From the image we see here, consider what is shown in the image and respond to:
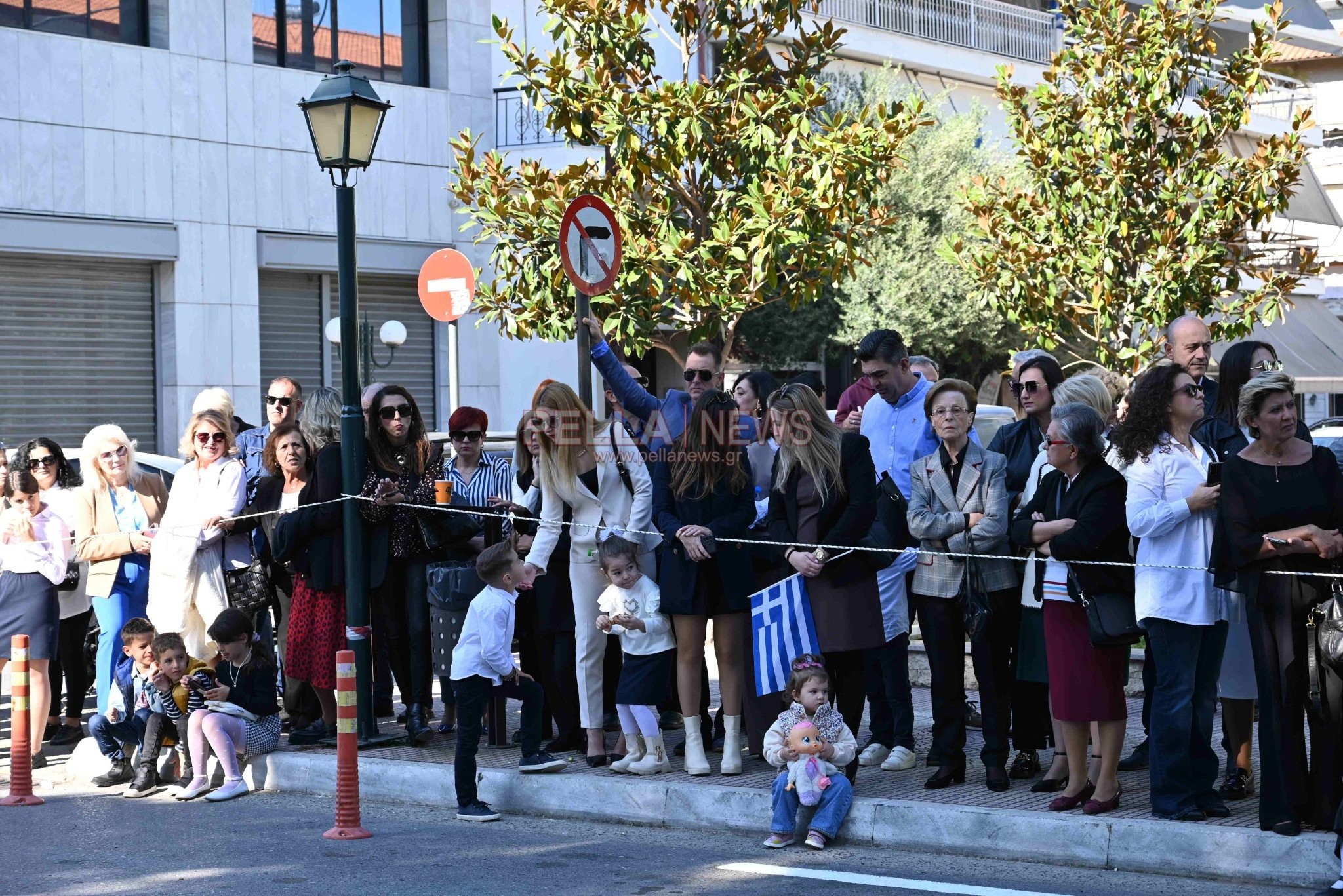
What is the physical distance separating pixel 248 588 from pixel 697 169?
7.43 meters

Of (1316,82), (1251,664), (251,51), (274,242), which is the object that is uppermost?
(1316,82)

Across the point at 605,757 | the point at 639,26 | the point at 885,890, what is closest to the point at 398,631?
the point at 605,757

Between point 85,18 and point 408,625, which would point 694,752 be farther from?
point 85,18

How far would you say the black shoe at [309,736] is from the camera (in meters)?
9.42

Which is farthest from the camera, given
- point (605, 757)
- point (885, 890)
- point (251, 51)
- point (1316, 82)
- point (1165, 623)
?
point (1316, 82)

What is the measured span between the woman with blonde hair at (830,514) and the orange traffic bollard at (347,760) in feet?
7.22

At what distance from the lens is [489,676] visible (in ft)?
26.4

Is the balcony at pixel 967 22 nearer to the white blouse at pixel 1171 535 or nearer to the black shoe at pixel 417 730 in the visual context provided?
the black shoe at pixel 417 730

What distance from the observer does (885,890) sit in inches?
253

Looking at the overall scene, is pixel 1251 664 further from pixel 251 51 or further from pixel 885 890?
pixel 251 51

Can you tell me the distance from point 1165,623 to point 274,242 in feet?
52.3

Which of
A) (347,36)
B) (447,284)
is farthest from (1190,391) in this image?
(347,36)

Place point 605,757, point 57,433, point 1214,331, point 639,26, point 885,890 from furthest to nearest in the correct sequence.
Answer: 1. point 57,433
2. point 1214,331
3. point 639,26
4. point 605,757
5. point 885,890

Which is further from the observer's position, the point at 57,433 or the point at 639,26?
the point at 57,433
